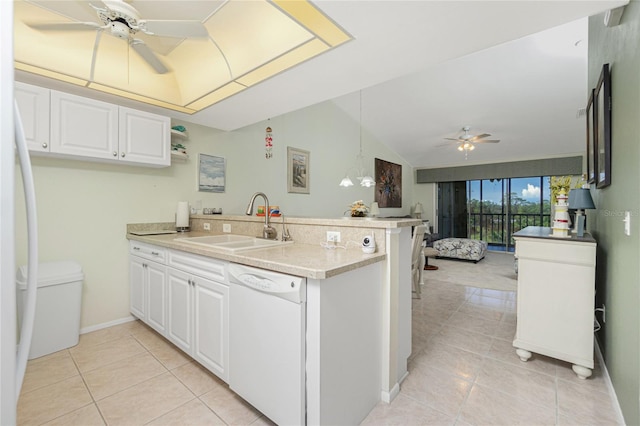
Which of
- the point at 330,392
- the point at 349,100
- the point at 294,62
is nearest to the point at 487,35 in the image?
the point at 294,62

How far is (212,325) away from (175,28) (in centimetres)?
195

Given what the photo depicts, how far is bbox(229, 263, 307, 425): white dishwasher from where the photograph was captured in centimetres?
131

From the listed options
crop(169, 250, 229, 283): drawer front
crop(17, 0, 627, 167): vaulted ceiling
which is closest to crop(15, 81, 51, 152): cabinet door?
crop(17, 0, 627, 167): vaulted ceiling

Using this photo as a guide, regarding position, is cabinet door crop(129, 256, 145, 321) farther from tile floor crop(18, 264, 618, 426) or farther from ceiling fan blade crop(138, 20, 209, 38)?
ceiling fan blade crop(138, 20, 209, 38)

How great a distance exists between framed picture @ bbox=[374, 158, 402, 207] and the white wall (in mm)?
2876

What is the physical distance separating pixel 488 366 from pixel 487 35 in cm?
233

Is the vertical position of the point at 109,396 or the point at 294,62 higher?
the point at 294,62

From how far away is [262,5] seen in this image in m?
2.10

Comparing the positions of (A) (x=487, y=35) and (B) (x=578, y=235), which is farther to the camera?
(B) (x=578, y=235)

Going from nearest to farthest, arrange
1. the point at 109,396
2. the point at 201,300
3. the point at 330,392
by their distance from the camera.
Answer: the point at 330,392 < the point at 109,396 < the point at 201,300

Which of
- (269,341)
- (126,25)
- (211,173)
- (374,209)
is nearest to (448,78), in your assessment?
(374,209)

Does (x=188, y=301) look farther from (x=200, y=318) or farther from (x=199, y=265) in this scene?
(x=199, y=265)

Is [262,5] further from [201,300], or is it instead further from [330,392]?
[330,392]

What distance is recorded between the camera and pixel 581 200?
2.20m
